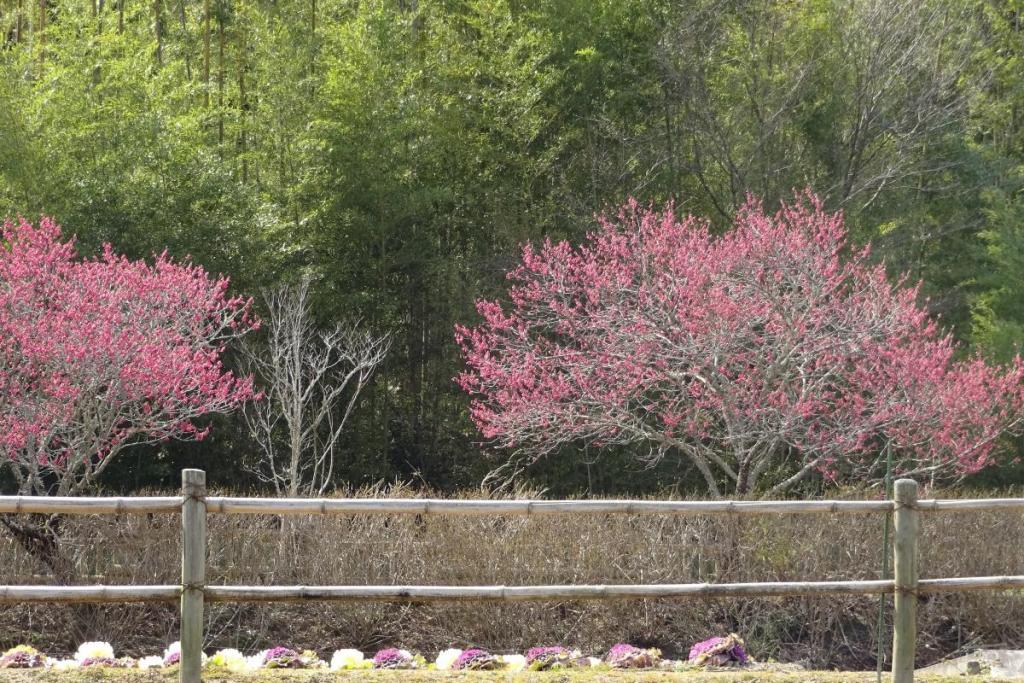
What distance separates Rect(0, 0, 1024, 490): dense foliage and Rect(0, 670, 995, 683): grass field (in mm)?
9360

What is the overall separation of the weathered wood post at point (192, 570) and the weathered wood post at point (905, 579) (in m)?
2.36

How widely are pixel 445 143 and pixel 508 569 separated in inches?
354

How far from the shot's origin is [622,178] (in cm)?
1595

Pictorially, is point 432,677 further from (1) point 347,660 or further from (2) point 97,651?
(2) point 97,651

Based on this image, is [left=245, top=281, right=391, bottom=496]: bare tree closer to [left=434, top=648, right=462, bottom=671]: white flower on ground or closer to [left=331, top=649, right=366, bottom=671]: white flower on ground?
[left=434, top=648, right=462, bottom=671]: white flower on ground

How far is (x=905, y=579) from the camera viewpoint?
4.29 meters

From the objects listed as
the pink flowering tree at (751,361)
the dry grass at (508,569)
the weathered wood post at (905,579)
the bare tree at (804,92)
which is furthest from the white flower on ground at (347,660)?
the bare tree at (804,92)

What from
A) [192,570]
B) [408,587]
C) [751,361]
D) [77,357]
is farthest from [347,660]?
[751,361]

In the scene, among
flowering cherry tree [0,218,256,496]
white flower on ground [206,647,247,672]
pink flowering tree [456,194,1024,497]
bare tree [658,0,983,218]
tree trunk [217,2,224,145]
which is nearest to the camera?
white flower on ground [206,647,247,672]

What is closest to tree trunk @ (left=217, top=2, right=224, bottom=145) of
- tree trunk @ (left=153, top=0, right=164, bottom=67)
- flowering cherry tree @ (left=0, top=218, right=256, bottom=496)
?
tree trunk @ (left=153, top=0, right=164, bottom=67)

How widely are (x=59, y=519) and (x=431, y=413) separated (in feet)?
28.0

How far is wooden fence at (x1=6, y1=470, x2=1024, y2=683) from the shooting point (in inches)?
161

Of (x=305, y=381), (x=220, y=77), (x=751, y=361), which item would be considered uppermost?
(x=220, y=77)

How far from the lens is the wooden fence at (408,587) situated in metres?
4.09
